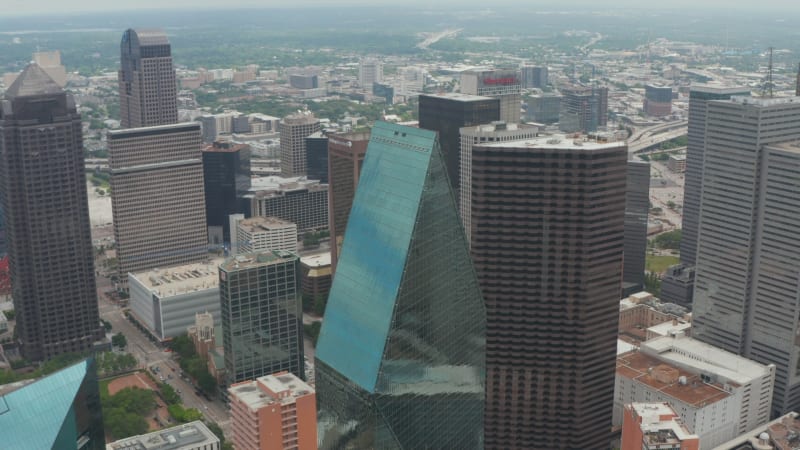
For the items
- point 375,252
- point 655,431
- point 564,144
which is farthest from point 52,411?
point 564,144

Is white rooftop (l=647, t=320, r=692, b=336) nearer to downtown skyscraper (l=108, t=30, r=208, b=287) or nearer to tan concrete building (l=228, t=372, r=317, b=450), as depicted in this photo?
tan concrete building (l=228, t=372, r=317, b=450)

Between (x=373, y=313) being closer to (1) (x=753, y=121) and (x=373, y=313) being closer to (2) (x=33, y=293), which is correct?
(1) (x=753, y=121)

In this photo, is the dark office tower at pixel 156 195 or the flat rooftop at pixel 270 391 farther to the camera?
the dark office tower at pixel 156 195

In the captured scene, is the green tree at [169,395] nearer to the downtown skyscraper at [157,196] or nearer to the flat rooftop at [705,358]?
the downtown skyscraper at [157,196]

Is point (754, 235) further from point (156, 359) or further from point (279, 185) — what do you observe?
point (279, 185)

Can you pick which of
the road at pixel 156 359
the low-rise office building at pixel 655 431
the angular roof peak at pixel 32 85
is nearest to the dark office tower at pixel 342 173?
the road at pixel 156 359

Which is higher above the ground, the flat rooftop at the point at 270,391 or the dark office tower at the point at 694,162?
the dark office tower at the point at 694,162
